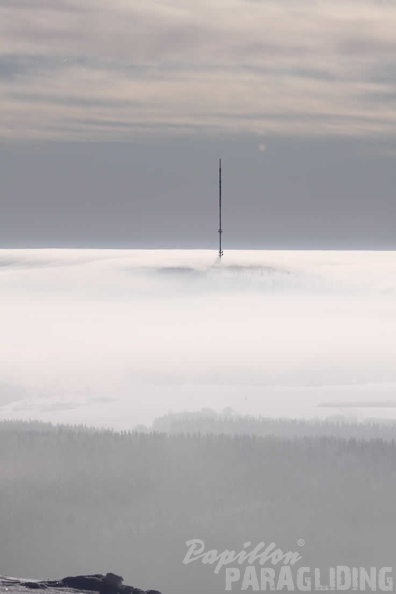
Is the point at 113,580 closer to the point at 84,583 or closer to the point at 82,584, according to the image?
the point at 84,583

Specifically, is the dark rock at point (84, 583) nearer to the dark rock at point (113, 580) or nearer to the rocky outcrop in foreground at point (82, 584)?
the rocky outcrop in foreground at point (82, 584)

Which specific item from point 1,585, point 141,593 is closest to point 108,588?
point 141,593

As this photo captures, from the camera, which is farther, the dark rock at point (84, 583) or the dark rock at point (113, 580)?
the dark rock at point (113, 580)

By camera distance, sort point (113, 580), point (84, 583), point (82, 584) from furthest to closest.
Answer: point (113, 580) → point (84, 583) → point (82, 584)

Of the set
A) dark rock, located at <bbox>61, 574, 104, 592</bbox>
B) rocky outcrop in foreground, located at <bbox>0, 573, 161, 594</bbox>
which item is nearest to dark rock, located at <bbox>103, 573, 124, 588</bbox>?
rocky outcrop in foreground, located at <bbox>0, 573, 161, 594</bbox>

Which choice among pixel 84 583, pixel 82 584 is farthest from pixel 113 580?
pixel 82 584

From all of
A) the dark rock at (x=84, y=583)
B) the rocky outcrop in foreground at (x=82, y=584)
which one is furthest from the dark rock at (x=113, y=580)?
Answer: the dark rock at (x=84, y=583)

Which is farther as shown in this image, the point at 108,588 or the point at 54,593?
the point at 108,588

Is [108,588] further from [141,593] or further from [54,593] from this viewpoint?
[54,593]
